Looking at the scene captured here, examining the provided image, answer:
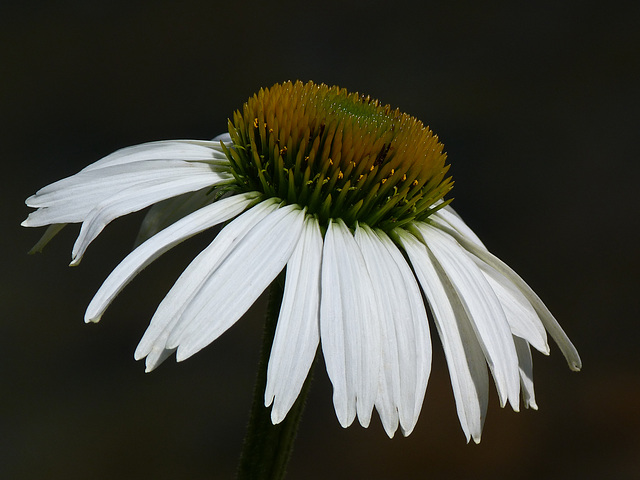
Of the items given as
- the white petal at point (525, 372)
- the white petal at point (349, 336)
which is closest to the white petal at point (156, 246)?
the white petal at point (349, 336)

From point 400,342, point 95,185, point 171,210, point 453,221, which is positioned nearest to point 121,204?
point 95,185

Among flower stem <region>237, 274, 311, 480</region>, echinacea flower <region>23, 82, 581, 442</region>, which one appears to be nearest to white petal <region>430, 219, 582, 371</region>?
echinacea flower <region>23, 82, 581, 442</region>

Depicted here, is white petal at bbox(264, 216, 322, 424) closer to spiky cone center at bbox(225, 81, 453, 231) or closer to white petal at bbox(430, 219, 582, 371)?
spiky cone center at bbox(225, 81, 453, 231)

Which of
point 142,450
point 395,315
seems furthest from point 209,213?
point 142,450

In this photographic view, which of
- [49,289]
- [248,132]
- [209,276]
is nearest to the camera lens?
[209,276]

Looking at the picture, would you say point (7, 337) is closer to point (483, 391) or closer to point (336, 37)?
point (336, 37)

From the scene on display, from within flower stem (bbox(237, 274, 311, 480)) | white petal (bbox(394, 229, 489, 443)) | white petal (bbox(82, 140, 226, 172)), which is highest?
white petal (bbox(82, 140, 226, 172))

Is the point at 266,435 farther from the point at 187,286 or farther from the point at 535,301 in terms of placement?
the point at 535,301

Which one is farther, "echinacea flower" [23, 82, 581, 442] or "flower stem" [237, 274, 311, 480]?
"flower stem" [237, 274, 311, 480]
